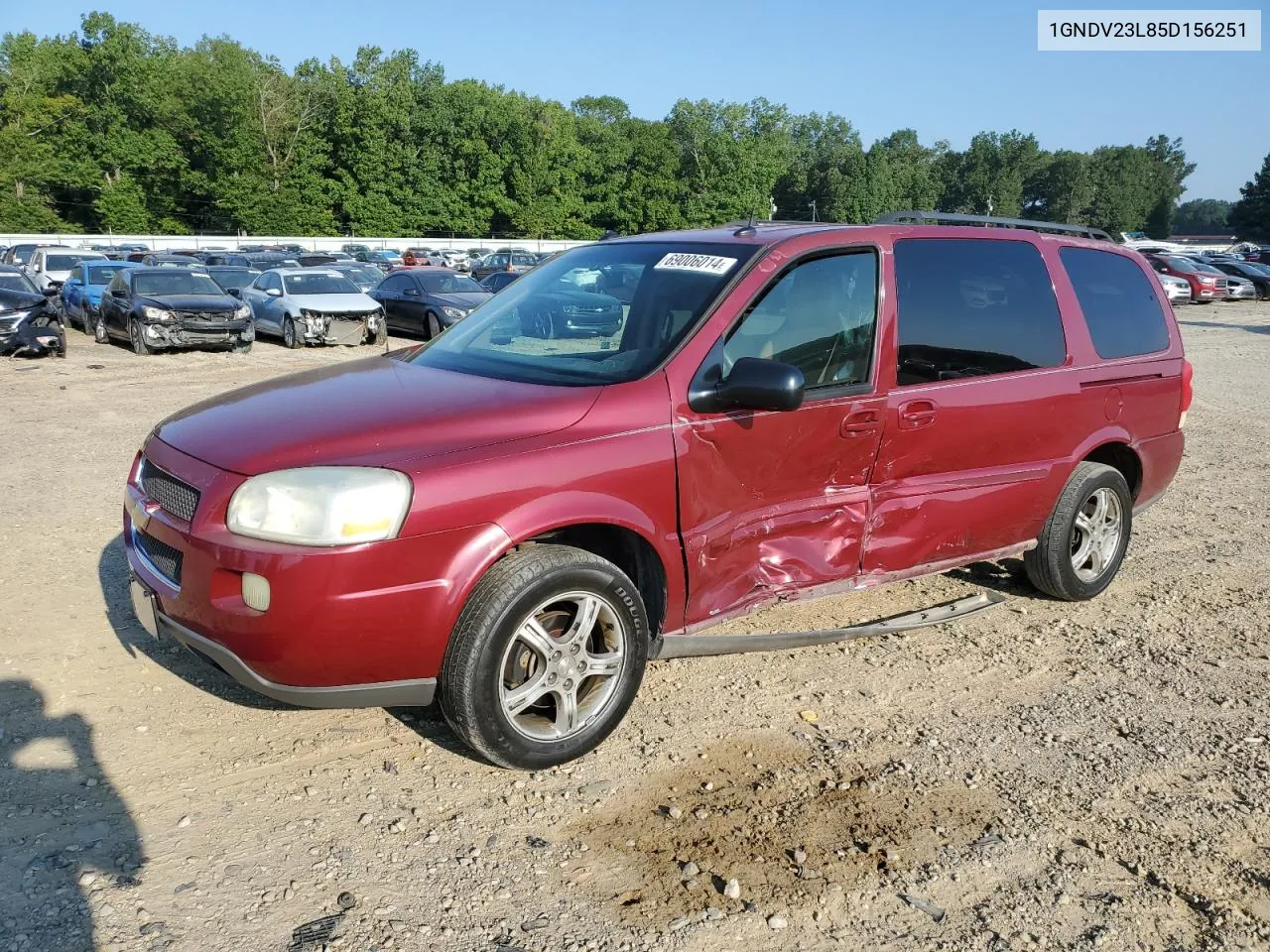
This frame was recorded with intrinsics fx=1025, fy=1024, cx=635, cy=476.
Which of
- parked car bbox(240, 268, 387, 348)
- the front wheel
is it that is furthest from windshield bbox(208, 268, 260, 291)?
the front wheel

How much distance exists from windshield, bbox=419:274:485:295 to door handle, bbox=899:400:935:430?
17.2 metres

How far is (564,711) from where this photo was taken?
3.60 metres

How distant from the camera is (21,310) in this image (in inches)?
615

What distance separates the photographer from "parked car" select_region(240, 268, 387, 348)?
1856cm

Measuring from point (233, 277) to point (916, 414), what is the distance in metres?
23.3

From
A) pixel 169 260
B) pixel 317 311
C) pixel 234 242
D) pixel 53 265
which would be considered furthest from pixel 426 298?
pixel 234 242

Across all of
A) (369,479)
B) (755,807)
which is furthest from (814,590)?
(369,479)

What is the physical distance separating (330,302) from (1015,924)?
1773 centimetres

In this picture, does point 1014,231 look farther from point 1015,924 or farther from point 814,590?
point 1015,924

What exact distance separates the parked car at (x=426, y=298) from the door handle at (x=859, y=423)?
1604 centimetres

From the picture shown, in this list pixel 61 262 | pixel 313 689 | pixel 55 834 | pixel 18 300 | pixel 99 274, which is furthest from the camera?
pixel 61 262

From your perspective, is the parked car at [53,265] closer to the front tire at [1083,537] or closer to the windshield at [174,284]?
the windshield at [174,284]

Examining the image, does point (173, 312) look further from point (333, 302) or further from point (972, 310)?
point (972, 310)

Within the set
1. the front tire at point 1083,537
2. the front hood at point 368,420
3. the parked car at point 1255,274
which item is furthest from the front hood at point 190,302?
the parked car at point 1255,274
